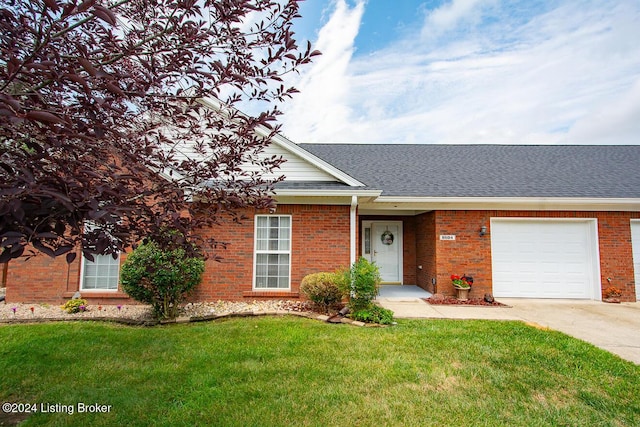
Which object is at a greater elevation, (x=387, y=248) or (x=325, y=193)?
(x=325, y=193)

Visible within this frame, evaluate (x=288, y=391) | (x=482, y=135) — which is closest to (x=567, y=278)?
(x=288, y=391)

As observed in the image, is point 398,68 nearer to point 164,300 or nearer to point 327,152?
point 327,152

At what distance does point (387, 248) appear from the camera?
38.5 ft

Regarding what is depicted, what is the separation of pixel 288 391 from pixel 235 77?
10.8 feet

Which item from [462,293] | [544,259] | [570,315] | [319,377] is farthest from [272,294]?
[544,259]

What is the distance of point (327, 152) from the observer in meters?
13.3

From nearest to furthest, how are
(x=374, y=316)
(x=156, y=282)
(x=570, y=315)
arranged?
(x=156, y=282) < (x=374, y=316) < (x=570, y=315)

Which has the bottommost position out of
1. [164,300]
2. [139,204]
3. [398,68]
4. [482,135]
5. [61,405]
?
[61,405]

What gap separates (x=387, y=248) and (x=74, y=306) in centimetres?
928

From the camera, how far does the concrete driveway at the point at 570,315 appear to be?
225 inches

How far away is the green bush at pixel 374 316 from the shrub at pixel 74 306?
6418mm

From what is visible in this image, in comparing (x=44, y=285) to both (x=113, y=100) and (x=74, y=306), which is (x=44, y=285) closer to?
(x=74, y=306)

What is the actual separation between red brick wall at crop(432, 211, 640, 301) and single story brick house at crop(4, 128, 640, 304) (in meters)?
0.03

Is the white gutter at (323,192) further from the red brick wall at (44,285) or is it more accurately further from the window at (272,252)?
the red brick wall at (44,285)
